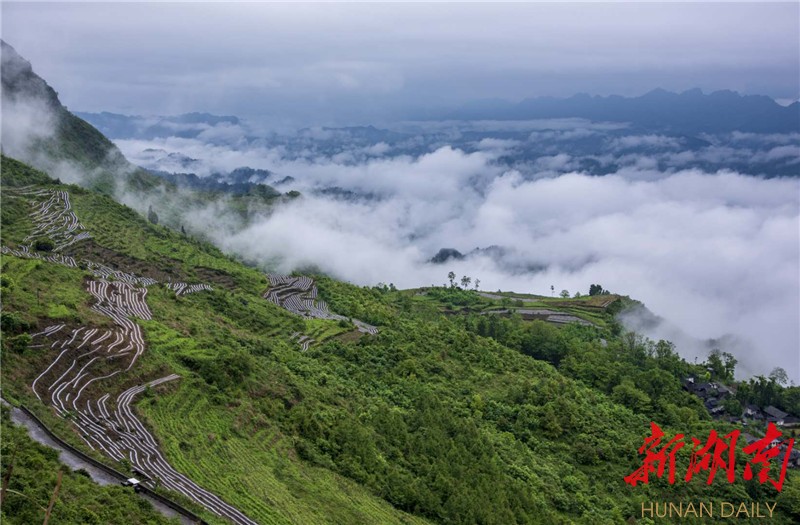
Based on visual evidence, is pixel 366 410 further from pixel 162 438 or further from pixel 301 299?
pixel 301 299

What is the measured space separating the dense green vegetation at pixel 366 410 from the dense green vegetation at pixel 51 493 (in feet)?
13.9

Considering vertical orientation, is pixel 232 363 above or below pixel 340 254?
above

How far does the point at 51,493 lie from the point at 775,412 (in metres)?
80.8

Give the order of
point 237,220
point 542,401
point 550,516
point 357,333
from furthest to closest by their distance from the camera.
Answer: point 237,220, point 357,333, point 542,401, point 550,516

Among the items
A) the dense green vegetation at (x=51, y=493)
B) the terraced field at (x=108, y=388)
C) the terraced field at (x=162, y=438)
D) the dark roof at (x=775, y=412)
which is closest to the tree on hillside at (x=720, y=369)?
the dark roof at (x=775, y=412)

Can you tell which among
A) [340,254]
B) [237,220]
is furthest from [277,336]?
[340,254]

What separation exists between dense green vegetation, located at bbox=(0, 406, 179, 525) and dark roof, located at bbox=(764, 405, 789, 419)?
76.0 meters

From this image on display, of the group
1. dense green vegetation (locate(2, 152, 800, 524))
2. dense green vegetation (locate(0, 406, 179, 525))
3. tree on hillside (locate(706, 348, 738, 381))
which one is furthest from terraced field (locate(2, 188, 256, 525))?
tree on hillside (locate(706, 348, 738, 381))

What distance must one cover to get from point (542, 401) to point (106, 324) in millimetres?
36772

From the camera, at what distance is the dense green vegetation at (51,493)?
2012 cm

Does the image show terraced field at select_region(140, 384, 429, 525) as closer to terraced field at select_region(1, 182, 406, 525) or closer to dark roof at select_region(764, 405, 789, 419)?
terraced field at select_region(1, 182, 406, 525)

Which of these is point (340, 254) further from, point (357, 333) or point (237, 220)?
point (357, 333)

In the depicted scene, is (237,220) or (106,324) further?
(237,220)

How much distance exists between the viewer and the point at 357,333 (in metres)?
65.5
